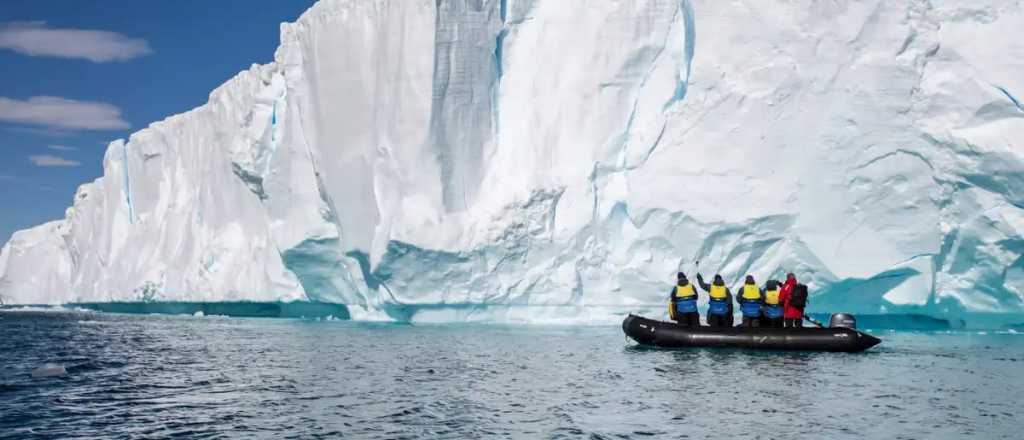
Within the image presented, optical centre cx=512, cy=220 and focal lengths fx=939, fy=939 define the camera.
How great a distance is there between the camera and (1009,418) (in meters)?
9.12

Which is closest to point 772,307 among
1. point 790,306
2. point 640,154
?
point 790,306

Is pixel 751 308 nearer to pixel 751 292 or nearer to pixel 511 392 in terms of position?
pixel 751 292

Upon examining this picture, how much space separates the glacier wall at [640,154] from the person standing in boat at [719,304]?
16.6 ft

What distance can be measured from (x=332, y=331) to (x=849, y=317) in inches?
495

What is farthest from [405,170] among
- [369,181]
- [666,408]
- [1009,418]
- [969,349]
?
[1009,418]

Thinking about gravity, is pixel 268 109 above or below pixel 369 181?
above

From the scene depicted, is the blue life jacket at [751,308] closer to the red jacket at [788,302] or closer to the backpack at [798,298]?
the red jacket at [788,302]

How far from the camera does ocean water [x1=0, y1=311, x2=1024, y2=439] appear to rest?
336 inches

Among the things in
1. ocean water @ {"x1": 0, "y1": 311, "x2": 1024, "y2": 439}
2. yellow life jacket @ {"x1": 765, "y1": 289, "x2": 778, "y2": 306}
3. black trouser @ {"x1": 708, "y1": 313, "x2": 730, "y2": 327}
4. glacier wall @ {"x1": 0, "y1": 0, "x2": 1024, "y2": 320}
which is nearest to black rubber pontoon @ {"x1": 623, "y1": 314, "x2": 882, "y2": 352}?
ocean water @ {"x1": 0, "y1": 311, "x2": 1024, "y2": 439}

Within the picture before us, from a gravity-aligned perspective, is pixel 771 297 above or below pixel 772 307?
above

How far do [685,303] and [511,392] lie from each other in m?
6.38

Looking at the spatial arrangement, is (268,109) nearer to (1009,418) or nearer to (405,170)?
(405,170)

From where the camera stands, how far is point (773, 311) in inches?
634

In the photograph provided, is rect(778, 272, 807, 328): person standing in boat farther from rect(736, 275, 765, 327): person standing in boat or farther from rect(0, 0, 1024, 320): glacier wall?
rect(0, 0, 1024, 320): glacier wall
